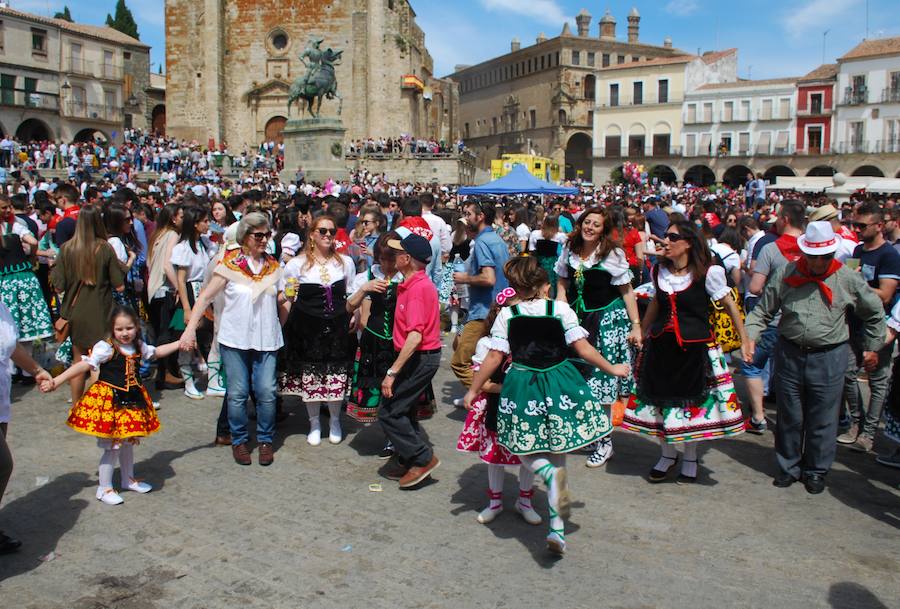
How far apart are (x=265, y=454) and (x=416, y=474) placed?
4.04ft

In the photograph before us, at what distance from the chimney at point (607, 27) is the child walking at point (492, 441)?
71.0m

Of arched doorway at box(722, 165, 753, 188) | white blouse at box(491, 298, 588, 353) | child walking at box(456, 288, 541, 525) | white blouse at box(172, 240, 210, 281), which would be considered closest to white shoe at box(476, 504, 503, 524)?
child walking at box(456, 288, 541, 525)

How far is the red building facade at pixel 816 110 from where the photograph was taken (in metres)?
48.3

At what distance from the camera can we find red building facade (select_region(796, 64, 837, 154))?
159 ft

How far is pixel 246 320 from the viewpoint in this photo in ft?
18.1

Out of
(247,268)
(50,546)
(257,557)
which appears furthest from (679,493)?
(50,546)

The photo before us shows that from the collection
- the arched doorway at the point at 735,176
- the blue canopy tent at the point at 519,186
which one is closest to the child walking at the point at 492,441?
the blue canopy tent at the point at 519,186

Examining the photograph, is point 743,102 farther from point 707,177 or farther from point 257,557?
point 257,557

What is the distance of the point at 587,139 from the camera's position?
65875 mm

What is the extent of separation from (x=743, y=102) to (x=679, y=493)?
2046 inches

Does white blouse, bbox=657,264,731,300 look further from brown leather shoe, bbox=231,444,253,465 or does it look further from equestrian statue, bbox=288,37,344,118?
equestrian statue, bbox=288,37,344,118

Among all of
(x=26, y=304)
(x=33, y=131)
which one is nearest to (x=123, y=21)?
(x=33, y=131)

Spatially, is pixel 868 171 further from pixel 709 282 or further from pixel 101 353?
pixel 101 353

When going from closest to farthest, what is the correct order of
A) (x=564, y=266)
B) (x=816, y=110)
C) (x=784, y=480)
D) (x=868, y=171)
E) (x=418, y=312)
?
1. (x=418, y=312)
2. (x=784, y=480)
3. (x=564, y=266)
4. (x=868, y=171)
5. (x=816, y=110)
